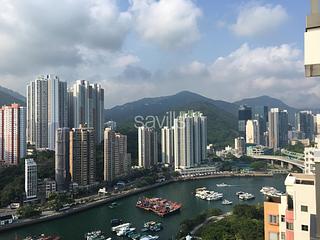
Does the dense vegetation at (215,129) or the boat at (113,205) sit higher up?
the dense vegetation at (215,129)


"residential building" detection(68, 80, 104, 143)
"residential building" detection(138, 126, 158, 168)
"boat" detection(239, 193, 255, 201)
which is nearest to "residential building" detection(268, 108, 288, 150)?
"residential building" detection(138, 126, 158, 168)

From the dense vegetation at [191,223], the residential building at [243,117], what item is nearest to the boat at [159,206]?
the dense vegetation at [191,223]

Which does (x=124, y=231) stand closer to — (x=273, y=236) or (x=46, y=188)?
(x=46, y=188)

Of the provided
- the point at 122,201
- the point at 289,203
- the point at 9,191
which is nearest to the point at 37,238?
the point at 9,191

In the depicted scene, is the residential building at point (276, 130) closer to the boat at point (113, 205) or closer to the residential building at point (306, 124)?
the residential building at point (306, 124)

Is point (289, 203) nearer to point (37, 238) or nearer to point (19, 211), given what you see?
point (37, 238)

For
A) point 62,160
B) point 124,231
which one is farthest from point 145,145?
point 124,231

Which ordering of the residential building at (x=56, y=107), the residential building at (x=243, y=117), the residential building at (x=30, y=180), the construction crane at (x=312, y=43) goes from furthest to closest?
the residential building at (x=243, y=117)
the residential building at (x=56, y=107)
the residential building at (x=30, y=180)
the construction crane at (x=312, y=43)

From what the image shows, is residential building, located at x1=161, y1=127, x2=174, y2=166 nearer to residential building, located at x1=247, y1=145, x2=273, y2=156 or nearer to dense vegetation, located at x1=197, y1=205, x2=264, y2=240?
residential building, located at x1=247, y1=145, x2=273, y2=156

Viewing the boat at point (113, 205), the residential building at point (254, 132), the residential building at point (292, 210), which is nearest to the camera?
the residential building at point (292, 210)
